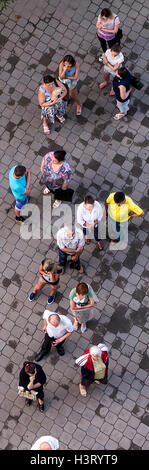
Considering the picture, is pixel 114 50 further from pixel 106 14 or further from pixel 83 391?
pixel 83 391

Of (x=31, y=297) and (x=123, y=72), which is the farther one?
(x=31, y=297)

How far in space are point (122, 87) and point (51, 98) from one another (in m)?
1.32

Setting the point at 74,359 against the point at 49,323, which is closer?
the point at 49,323

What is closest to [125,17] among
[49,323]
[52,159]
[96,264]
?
[52,159]

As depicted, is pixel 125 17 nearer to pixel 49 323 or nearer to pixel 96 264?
pixel 96 264

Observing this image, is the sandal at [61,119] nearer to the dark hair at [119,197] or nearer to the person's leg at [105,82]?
the person's leg at [105,82]

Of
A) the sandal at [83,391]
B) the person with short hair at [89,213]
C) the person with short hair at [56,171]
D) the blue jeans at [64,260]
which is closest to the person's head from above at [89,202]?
the person with short hair at [89,213]

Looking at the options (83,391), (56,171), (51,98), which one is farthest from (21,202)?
(83,391)

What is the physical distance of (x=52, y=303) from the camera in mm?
13242

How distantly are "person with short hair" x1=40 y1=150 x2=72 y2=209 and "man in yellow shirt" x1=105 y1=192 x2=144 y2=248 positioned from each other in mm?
903

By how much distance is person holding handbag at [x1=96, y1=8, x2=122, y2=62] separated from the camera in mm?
13304

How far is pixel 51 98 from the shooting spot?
13.2 meters

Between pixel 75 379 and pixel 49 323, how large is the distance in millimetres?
1653

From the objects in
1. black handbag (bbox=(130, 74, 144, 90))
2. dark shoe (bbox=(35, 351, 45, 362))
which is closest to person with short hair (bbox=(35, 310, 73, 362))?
dark shoe (bbox=(35, 351, 45, 362))
